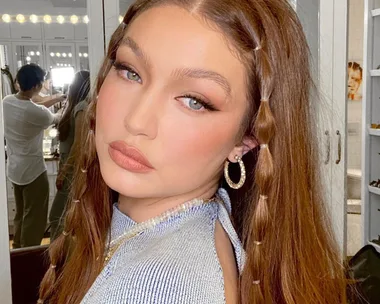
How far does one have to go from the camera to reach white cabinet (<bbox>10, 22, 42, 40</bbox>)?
1.87 meters

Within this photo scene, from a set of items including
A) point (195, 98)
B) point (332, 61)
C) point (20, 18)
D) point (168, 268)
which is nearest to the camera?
point (168, 268)

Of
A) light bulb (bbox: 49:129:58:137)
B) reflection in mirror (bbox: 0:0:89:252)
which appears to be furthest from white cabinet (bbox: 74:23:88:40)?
light bulb (bbox: 49:129:58:137)

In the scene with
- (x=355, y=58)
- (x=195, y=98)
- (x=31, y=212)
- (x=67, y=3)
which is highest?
(x=67, y=3)

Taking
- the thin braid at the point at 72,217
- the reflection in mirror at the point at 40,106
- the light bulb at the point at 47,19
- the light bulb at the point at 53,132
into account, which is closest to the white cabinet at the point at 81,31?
the reflection in mirror at the point at 40,106

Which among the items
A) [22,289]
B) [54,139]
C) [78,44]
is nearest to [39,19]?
[78,44]

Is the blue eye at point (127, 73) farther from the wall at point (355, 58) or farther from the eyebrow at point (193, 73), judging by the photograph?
the wall at point (355, 58)

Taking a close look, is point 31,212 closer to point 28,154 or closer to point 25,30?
point 28,154

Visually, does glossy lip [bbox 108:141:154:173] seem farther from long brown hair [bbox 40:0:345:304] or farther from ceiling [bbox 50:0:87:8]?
ceiling [bbox 50:0:87:8]

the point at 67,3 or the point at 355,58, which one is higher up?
the point at 67,3

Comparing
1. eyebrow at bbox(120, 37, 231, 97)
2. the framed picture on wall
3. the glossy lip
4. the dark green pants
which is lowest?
the dark green pants

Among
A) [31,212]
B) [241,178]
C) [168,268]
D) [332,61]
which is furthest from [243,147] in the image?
[332,61]

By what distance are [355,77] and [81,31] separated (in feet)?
4.96

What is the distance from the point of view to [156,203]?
664mm

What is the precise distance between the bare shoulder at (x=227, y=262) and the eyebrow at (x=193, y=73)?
0.61 feet
